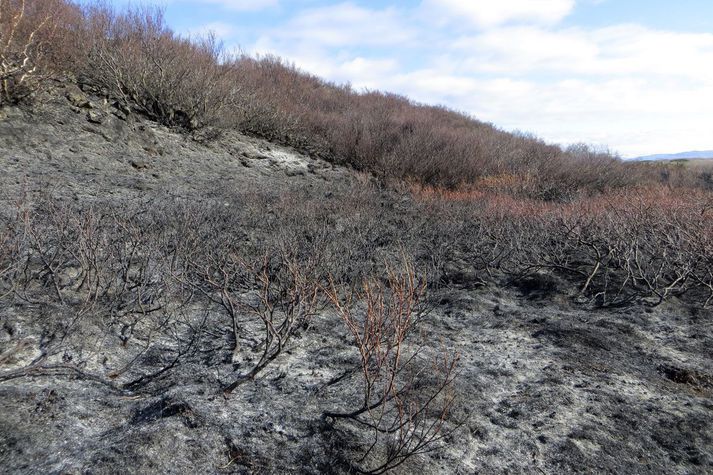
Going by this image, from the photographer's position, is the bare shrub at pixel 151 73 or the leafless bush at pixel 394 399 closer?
the leafless bush at pixel 394 399

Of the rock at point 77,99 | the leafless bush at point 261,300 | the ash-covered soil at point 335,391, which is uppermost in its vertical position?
the rock at point 77,99

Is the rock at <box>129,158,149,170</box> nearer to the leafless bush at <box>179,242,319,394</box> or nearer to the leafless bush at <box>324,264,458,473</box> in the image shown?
the leafless bush at <box>179,242,319,394</box>

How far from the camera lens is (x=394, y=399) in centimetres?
306

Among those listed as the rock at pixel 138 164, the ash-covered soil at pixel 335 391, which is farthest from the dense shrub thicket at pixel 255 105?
the ash-covered soil at pixel 335 391

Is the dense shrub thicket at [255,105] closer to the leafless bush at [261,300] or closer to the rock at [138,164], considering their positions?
the rock at [138,164]

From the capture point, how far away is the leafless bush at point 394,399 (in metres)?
2.39

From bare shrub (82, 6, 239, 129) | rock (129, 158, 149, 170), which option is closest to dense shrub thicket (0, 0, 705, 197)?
bare shrub (82, 6, 239, 129)

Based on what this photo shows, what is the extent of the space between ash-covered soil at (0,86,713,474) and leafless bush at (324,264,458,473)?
102 millimetres

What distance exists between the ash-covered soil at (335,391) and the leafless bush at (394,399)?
102mm

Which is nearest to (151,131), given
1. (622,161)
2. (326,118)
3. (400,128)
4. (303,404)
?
(326,118)

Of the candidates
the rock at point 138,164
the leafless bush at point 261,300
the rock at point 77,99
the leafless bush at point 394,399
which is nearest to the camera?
the leafless bush at point 394,399

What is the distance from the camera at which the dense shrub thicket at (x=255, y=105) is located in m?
8.90

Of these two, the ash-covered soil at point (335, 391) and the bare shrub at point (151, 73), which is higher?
the bare shrub at point (151, 73)

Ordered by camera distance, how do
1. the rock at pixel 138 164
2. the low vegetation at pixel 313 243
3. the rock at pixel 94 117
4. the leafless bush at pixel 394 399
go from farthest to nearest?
1. the rock at pixel 94 117
2. the rock at pixel 138 164
3. the low vegetation at pixel 313 243
4. the leafless bush at pixel 394 399
